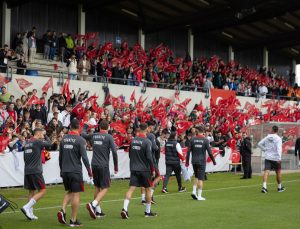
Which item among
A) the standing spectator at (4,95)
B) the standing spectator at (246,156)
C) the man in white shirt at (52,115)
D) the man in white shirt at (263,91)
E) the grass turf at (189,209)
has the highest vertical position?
the man in white shirt at (263,91)

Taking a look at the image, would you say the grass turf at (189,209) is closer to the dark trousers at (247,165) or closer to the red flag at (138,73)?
the dark trousers at (247,165)

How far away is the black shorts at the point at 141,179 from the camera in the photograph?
1320 cm

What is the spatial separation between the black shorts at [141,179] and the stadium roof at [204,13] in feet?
66.2

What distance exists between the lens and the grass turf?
12.1 metres

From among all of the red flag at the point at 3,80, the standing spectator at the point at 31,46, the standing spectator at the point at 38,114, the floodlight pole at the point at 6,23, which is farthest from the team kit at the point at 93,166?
the floodlight pole at the point at 6,23

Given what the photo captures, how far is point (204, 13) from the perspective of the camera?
37.4m

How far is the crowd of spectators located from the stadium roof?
2.25 m

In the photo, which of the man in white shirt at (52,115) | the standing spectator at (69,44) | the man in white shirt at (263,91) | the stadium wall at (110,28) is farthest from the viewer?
the man in white shirt at (263,91)

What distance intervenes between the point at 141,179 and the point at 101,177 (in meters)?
0.91

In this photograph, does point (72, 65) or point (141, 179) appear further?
point (72, 65)

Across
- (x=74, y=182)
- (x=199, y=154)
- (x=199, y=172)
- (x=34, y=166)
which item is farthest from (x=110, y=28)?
(x=74, y=182)

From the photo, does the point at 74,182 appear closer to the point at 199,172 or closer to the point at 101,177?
the point at 101,177

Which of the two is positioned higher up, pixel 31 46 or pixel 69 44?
pixel 69 44

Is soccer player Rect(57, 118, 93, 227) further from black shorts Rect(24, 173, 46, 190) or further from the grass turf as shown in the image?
black shorts Rect(24, 173, 46, 190)
